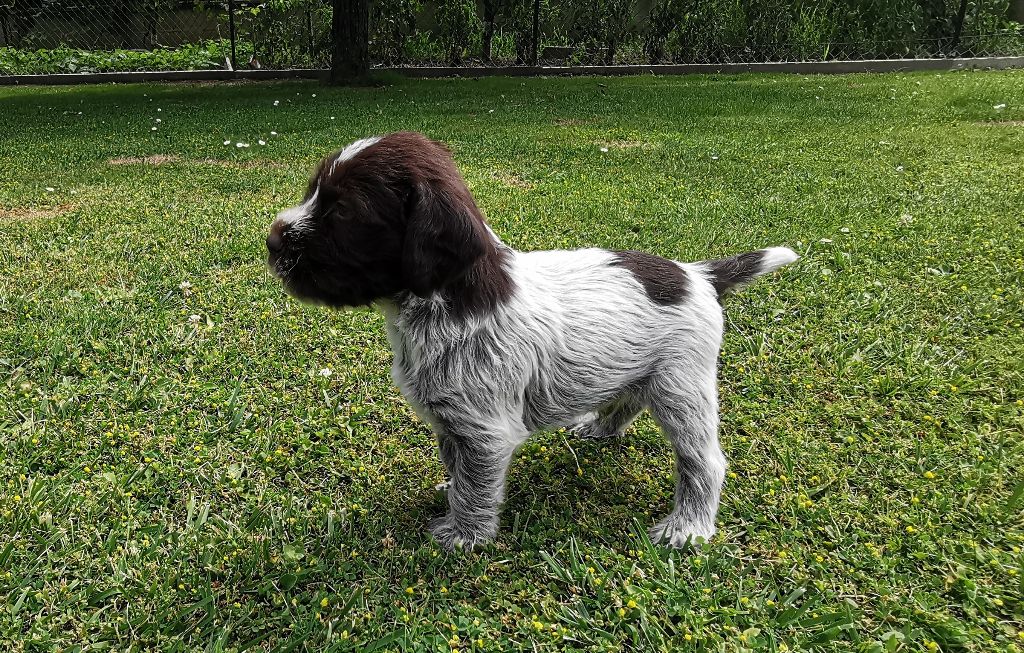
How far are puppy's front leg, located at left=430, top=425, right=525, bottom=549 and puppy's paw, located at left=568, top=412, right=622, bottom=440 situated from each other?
2.75ft

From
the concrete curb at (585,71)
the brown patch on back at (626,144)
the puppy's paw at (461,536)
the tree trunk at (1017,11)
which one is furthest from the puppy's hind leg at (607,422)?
the tree trunk at (1017,11)

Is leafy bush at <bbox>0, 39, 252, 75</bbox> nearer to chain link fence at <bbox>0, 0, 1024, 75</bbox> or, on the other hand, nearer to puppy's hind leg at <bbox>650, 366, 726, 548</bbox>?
chain link fence at <bbox>0, 0, 1024, 75</bbox>

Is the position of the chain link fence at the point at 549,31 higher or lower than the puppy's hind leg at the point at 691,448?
higher

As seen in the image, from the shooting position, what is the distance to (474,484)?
99.0 inches

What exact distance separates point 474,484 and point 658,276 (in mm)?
1109

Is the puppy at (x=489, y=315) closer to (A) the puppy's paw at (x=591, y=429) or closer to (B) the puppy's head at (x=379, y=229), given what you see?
(B) the puppy's head at (x=379, y=229)

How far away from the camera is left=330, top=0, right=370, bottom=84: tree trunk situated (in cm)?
1381

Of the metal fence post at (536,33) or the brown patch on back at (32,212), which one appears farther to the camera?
the metal fence post at (536,33)

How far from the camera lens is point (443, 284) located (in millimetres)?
2146

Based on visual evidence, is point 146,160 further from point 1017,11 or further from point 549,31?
point 1017,11

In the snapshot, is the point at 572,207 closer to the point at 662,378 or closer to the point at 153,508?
the point at 662,378

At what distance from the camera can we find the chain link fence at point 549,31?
16672 millimetres

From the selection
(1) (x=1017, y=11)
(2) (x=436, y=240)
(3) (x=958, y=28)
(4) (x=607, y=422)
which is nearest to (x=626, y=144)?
(4) (x=607, y=422)

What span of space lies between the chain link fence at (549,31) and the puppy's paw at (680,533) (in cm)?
1643
